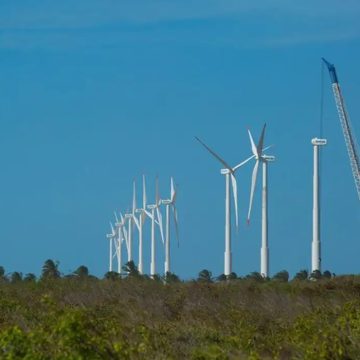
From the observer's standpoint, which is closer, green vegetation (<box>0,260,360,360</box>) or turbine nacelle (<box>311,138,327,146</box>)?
green vegetation (<box>0,260,360,360</box>)

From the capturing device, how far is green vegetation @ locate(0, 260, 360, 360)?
17.7 m

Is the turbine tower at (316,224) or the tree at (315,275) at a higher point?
the turbine tower at (316,224)

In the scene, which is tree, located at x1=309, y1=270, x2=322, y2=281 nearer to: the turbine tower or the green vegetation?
the turbine tower

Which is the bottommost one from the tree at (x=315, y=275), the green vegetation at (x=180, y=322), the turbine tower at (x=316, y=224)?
the green vegetation at (x=180, y=322)

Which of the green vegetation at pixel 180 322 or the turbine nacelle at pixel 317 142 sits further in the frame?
the turbine nacelle at pixel 317 142

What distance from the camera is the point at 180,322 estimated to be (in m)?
33.5

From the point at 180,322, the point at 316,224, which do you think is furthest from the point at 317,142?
the point at 180,322

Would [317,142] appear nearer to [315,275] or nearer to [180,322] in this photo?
[315,275]

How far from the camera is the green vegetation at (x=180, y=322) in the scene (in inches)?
698

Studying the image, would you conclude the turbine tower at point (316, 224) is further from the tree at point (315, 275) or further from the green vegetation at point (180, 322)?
the green vegetation at point (180, 322)

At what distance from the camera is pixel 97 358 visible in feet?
56.7

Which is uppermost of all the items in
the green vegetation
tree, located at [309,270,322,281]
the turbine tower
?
the turbine tower

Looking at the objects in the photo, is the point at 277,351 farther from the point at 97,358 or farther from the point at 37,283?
the point at 37,283

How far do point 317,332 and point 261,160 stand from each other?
53.4m
